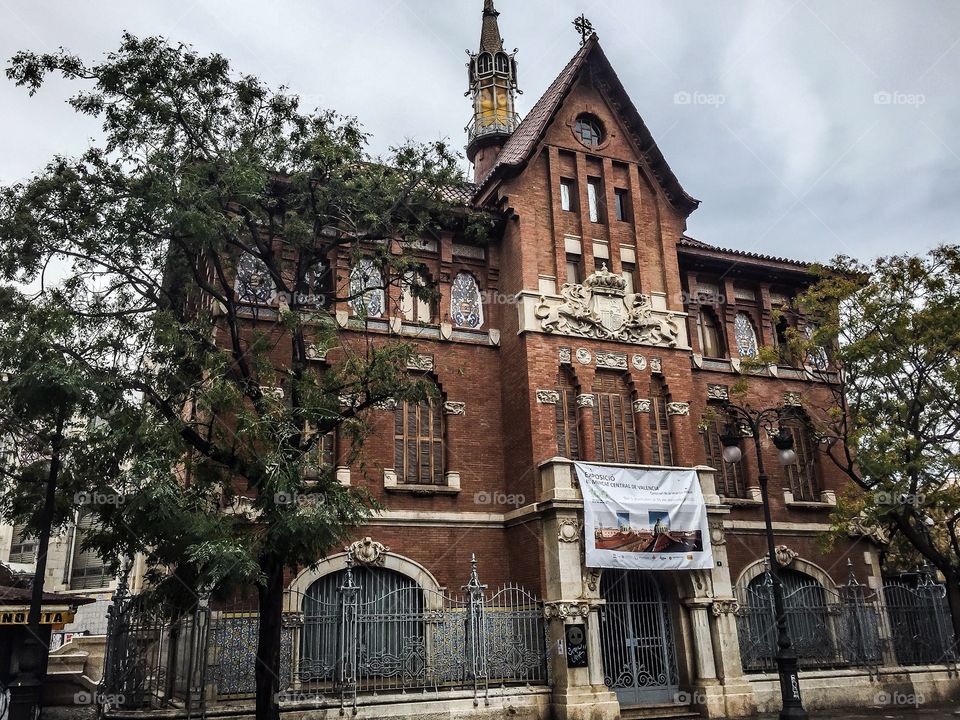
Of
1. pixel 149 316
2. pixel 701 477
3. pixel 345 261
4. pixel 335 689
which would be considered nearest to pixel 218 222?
pixel 149 316

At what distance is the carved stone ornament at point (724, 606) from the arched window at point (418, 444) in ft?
22.9

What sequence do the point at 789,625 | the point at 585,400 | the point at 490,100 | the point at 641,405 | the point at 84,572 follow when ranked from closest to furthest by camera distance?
the point at 585,400, the point at 789,625, the point at 641,405, the point at 490,100, the point at 84,572

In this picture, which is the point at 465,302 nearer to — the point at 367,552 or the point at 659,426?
the point at 659,426

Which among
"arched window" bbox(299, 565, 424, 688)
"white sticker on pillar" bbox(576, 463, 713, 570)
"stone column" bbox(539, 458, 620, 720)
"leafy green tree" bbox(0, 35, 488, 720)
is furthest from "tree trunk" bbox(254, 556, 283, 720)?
"white sticker on pillar" bbox(576, 463, 713, 570)

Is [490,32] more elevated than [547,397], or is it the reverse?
[490,32]

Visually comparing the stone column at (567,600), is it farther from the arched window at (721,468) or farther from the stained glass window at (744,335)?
the stained glass window at (744,335)

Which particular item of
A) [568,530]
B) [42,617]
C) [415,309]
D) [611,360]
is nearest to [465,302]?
[415,309]

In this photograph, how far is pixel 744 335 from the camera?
24.9 metres

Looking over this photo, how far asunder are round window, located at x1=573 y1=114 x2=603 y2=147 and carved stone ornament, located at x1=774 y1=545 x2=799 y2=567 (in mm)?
12112

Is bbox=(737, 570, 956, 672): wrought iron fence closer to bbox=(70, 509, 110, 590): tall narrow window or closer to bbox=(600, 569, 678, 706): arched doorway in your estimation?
bbox=(600, 569, 678, 706): arched doorway

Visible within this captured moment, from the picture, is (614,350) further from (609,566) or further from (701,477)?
(609,566)


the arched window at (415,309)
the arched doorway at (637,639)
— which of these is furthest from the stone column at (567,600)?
the arched window at (415,309)

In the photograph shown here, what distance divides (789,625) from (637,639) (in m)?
4.31

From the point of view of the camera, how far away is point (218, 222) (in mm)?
13609
